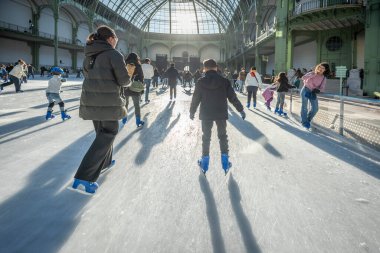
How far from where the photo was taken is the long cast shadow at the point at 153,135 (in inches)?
159

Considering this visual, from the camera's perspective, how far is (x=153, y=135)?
17.6 feet

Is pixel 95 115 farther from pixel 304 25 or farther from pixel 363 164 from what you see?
pixel 304 25

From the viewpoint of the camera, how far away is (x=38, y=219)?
2.13 m

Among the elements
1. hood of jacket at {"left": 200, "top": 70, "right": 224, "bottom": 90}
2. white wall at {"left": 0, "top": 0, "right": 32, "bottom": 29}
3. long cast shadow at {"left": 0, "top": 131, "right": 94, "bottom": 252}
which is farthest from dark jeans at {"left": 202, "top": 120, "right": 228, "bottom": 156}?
white wall at {"left": 0, "top": 0, "right": 32, "bottom": 29}

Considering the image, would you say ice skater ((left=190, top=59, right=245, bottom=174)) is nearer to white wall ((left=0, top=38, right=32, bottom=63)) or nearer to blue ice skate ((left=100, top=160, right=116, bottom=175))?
blue ice skate ((left=100, top=160, right=116, bottom=175))

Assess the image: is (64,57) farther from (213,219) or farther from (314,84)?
(213,219)

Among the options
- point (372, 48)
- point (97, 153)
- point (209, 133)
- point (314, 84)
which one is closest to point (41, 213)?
point (97, 153)

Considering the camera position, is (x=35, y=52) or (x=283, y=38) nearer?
(x=283, y=38)

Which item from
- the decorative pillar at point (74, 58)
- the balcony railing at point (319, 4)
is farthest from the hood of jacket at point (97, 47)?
the decorative pillar at point (74, 58)

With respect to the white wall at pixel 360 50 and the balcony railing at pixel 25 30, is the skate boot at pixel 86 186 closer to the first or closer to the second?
the white wall at pixel 360 50

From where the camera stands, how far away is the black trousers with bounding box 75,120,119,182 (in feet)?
8.77

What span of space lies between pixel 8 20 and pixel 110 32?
34.0 meters

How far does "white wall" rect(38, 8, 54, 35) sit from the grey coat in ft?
124

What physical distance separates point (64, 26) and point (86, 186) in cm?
4168
